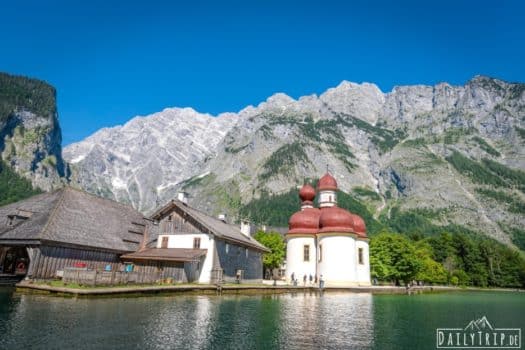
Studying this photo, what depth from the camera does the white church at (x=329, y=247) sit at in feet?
Result: 192

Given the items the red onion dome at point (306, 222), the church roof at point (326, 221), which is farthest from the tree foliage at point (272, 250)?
the red onion dome at point (306, 222)

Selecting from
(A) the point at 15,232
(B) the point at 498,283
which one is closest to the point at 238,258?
(A) the point at 15,232

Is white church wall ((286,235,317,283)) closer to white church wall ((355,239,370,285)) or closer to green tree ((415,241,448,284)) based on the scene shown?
white church wall ((355,239,370,285))

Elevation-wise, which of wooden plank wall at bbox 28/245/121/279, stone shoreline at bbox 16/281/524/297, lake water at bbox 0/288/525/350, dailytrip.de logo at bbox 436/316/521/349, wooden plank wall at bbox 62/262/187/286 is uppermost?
wooden plank wall at bbox 28/245/121/279

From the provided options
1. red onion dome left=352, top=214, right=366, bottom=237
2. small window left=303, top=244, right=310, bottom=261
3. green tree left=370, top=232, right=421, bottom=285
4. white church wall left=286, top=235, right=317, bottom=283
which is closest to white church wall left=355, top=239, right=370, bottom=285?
red onion dome left=352, top=214, right=366, bottom=237

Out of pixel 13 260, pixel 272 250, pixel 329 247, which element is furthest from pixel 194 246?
pixel 272 250

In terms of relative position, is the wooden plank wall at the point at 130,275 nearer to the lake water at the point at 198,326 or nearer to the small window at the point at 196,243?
the small window at the point at 196,243

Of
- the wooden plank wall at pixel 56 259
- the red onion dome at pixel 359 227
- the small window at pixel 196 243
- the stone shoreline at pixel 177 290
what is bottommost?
the stone shoreline at pixel 177 290

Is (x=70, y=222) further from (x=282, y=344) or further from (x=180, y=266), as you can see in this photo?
(x=282, y=344)

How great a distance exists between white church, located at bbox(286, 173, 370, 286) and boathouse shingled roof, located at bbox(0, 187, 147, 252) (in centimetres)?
2496

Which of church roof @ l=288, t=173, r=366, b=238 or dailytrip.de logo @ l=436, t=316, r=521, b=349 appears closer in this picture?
dailytrip.de logo @ l=436, t=316, r=521, b=349

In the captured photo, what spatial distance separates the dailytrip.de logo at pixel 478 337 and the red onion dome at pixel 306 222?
136 feet

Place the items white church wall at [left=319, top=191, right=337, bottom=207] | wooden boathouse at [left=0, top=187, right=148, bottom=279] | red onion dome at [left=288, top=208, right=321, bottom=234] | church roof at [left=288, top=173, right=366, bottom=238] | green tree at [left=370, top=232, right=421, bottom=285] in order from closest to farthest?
1. wooden boathouse at [left=0, top=187, right=148, bottom=279]
2. church roof at [left=288, top=173, right=366, bottom=238]
3. red onion dome at [left=288, top=208, right=321, bottom=234]
4. green tree at [left=370, top=232, right=421, bottom=285]
5. white church wall at [left=319, top=191, right=337, bottom=207]

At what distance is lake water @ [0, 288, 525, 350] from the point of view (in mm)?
14555
